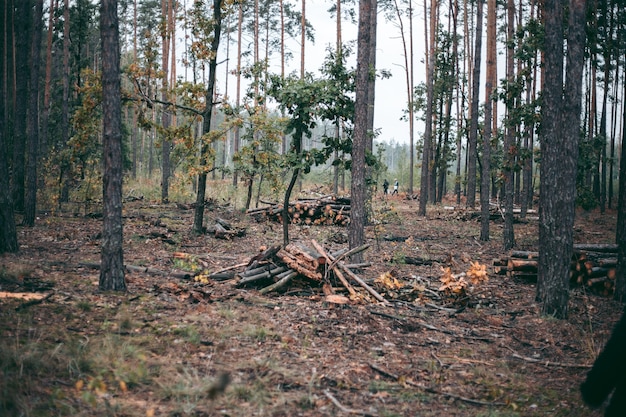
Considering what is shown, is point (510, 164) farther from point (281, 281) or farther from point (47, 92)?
point (47, 92)

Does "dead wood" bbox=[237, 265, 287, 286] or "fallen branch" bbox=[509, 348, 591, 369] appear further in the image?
"dead wood" bbox=[237, 265, 287, 286]

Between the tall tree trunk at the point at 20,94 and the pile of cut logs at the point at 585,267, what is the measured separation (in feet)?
45.4

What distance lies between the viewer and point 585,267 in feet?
31.1

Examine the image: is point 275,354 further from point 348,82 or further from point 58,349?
point 348,82

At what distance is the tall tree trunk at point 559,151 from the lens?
750 cm

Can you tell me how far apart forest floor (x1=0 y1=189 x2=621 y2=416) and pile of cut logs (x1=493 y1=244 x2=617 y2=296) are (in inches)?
12.2

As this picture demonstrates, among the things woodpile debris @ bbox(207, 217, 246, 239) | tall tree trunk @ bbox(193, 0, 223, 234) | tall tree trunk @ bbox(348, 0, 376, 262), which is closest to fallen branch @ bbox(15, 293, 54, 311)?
tall tree trunk @ bbox(348, 0, 376, 262)

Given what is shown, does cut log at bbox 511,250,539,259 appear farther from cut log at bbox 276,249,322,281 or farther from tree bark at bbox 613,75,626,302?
cut log at bbox 276,249,322,281

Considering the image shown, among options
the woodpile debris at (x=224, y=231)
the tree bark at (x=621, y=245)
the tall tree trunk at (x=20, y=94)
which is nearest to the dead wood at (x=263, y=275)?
the woodpile debris at (x=224, y=231)

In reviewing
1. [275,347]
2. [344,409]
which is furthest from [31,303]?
[344,409]

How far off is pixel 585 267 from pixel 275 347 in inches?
291

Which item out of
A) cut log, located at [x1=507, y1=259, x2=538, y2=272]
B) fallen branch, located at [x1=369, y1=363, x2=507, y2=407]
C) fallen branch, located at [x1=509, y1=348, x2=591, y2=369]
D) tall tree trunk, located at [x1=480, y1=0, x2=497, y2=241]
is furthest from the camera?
tall tree trunk, located at [x1=480, y1=0, x2=497, y2=241]

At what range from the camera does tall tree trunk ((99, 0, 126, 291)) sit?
23.2 ft

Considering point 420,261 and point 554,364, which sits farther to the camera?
point 420,261
